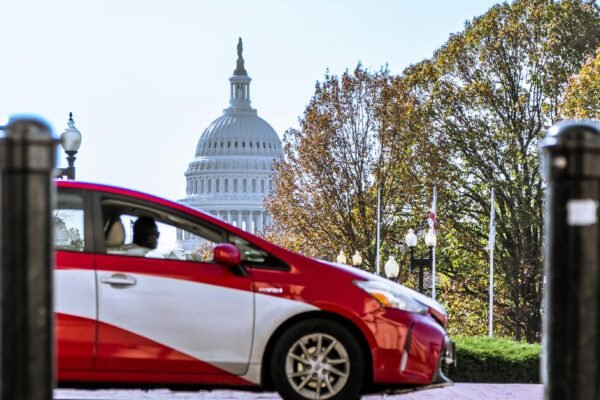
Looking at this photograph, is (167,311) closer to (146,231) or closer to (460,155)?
(146,231)

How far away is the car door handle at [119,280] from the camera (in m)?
9.45

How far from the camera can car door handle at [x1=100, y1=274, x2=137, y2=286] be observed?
31.0ft

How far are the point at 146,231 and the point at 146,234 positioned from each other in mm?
20

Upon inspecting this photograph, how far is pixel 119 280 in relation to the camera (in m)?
9.47

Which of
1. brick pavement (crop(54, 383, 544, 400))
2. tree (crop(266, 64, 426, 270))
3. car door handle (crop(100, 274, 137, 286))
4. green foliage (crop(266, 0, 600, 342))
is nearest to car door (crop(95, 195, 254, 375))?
car door handle (crop(100, 274, 137, 286))

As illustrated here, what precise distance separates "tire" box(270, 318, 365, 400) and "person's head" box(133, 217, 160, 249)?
3.25 ft

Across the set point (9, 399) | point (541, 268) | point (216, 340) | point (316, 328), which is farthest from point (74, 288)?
point (541, 268)

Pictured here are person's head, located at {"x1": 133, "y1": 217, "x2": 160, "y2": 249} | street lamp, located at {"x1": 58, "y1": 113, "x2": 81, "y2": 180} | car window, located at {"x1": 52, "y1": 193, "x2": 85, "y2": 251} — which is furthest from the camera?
street lamp, located at {"x1": 58, "y1": 113, "x2": 81, "y2": 180}

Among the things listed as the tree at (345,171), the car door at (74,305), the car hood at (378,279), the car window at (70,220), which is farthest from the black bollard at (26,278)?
the tree at (345,171)

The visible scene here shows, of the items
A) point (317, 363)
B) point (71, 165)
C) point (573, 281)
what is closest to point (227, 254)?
point (317, 363)

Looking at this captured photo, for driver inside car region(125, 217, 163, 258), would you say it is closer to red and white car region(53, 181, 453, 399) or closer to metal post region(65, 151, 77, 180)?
red and white car region(53, 181, 453, 399)

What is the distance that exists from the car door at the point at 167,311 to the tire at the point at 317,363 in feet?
0.75

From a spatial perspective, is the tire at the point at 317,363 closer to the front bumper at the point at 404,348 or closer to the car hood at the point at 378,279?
the front bumper at the point at 404,348

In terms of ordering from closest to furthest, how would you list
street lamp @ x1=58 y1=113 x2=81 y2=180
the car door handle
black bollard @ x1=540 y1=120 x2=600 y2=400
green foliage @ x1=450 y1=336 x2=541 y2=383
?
black bollard @ x1=540 y1=120 x2=600 y2=400
the car door handle
green foliage @ x1=450 y1=336 x2=541 y2=383
street lamp @ x1=58 y1=113 x2=81 y2=180
